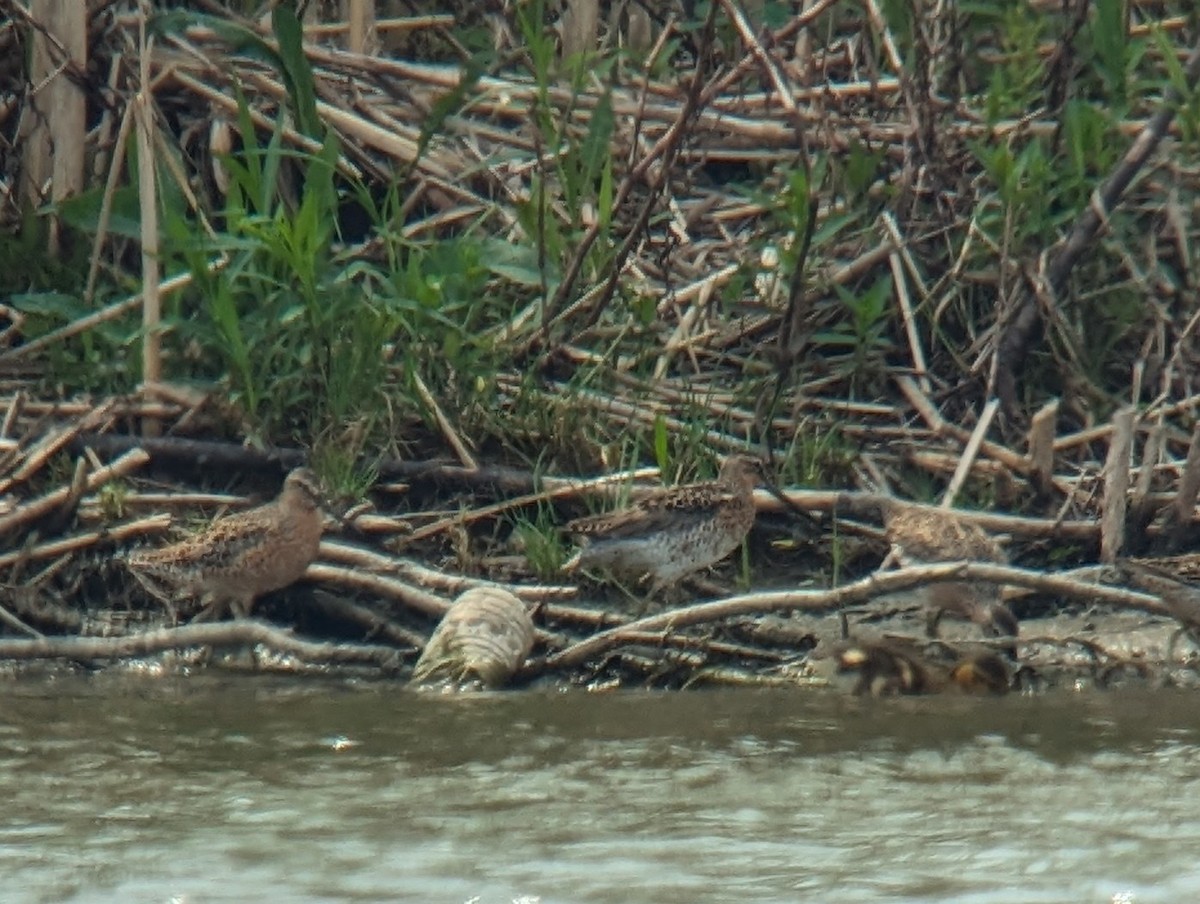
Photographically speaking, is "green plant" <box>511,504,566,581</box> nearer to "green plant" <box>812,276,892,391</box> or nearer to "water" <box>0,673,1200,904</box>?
"water" <box>0,673,1200,904</box>

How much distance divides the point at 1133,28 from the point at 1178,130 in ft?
2.79

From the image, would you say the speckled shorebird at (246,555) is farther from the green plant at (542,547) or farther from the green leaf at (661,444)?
the green leaf at (661,444)

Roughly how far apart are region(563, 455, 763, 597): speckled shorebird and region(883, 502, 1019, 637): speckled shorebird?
57 cm

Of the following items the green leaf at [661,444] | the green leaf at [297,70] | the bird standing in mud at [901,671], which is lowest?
the bird standing in mud at [901,671]

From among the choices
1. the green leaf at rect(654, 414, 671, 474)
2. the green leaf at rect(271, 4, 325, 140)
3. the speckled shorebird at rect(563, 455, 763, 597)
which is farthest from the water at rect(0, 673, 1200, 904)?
the green leaf at rect(271, 4, 325, 140)

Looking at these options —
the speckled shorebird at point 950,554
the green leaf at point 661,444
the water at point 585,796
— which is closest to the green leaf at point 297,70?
the green leaf at point 661,444

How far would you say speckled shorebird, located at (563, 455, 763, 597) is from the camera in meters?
8.47

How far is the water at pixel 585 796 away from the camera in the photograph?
5.55 meters

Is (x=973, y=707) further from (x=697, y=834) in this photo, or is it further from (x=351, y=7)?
(x=351, y=7)

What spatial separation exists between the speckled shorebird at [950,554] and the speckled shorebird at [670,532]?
571 mm

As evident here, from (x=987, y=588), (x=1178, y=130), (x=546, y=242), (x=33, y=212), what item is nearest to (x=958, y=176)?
(x=1178, y=130)

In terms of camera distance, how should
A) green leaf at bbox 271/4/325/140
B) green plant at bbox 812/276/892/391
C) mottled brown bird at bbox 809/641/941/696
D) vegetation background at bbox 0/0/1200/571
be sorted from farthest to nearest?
green leaf at bbox 271/4/325/140
green plant at bbox 812/276/892/391
vegetation background at bbox 0/0/1200/571
mottled brown bird at bbox 809/641/941/696

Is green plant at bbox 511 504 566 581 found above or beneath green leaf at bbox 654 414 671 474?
beneath

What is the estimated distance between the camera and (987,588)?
27.2ft
